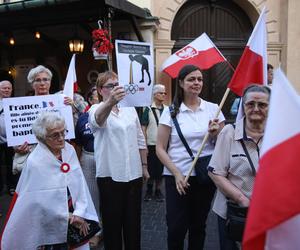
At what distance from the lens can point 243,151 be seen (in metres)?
2.67

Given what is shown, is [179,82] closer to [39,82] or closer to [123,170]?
[123,170]

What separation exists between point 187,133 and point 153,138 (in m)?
3.21

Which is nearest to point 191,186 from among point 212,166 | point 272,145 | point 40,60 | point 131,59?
point 212,166

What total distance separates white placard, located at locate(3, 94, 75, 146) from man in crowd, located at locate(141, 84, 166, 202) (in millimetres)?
2486

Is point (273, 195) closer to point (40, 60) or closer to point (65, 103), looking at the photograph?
point (65, 103)

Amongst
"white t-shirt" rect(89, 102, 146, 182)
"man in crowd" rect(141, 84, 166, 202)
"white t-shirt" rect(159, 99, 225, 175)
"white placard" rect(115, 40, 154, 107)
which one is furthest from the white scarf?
"man in crowd" rect(141, 84, 166, 202)

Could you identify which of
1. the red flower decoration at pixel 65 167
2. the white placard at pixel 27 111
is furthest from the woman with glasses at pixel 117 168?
the white placard at pixel 27 111

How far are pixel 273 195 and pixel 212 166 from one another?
1.25 metres

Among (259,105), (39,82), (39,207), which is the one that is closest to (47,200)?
(39,207)

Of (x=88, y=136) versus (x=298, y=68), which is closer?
(x=88, y=136)

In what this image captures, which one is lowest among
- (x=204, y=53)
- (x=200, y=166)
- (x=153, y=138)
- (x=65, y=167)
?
(x=153, y=138)

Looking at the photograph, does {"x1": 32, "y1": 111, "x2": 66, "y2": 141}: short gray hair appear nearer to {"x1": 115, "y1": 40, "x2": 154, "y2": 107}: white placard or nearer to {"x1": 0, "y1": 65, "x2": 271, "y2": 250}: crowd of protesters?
{"x1": 0, "y1": 65, "x2": 271, "y2": 250}: crowd of protesters

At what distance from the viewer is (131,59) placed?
3.44 meters

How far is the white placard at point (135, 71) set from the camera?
3.35 m
